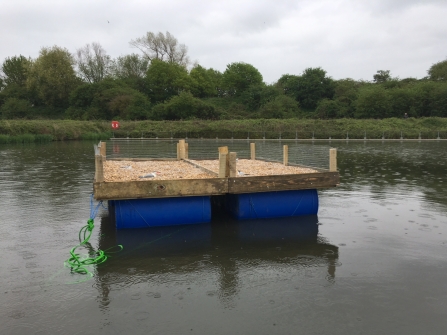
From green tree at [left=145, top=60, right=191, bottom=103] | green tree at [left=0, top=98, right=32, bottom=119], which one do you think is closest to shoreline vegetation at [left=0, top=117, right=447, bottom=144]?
green tree at [left=145, top=60, right=191, bottom=103]

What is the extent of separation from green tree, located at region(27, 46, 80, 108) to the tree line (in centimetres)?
15

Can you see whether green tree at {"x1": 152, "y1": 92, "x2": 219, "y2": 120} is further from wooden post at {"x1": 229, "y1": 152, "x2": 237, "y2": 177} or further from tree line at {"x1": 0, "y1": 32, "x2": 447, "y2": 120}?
wooden post at {"x1": 229, "y1": 152, "x2": 237, "y2": 177}

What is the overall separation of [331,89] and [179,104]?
24.9m

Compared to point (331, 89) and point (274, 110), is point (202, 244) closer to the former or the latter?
point (274, 110)

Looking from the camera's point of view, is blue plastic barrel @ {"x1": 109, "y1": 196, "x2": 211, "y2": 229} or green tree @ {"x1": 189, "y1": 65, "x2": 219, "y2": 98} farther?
green tree @ {"x1": 189, "y1": 65, "x2": 219, "y2": 98}

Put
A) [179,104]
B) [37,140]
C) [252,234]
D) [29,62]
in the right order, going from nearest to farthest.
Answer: [252,234], [37,140], [179,104], [29,62]

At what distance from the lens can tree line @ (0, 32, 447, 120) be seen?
193 ft

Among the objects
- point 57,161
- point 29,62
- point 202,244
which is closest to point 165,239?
point 202,244

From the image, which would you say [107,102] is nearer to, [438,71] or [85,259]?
[438,71]

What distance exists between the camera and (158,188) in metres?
7.39

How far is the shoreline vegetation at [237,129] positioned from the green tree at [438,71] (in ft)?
70.3

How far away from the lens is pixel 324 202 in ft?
35.0

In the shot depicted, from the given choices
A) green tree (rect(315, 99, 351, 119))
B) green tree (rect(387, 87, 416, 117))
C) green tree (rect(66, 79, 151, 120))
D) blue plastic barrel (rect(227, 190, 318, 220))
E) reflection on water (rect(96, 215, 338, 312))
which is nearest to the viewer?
reflection on water (rect(96, 215, 338, 312))

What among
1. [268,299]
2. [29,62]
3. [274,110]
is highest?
[29,62]
